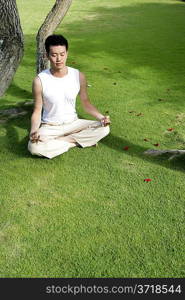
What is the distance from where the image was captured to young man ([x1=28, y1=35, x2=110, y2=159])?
18.2 ft

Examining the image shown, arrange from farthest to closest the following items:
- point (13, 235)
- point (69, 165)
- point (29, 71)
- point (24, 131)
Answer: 1. point (29, 71)
2. point (24, 131)
3. point (69, 165)
4. point (13, 235)

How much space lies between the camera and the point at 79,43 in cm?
1573

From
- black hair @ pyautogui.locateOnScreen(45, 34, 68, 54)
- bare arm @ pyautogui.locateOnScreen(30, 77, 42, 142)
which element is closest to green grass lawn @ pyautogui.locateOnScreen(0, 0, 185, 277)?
bare arm @ pyautogui.locateOnScreen(30, 77, 42, 142)

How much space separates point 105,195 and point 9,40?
3.04m

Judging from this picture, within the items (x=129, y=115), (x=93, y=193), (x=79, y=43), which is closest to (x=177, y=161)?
(x=93, y=193)

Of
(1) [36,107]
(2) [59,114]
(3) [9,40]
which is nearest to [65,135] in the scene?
(2) [59,114]

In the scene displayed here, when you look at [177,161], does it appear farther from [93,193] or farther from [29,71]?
[29,71]

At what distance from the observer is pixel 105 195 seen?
16.1 ft

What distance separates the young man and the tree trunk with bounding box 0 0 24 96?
937mm

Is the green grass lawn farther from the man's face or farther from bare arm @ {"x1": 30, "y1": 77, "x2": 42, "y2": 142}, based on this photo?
the man's face

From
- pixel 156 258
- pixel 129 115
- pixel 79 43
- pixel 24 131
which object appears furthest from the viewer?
pixel 79 43

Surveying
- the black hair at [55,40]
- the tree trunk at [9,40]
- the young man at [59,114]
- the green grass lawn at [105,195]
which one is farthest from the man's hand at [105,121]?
the tree trunk at [9,40]

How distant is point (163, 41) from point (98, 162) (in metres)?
11.5

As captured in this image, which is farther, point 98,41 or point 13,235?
point 98,41
